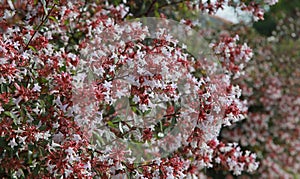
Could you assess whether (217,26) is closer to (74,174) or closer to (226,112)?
(226,112)

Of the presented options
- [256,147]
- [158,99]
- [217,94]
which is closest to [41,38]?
[158,99]

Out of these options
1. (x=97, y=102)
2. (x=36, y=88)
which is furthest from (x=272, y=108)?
(x=36, y=88)

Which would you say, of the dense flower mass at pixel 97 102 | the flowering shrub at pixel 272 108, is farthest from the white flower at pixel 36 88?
the flowering shrub at pixel 272 108

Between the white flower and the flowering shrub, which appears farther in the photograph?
the flowering shrub

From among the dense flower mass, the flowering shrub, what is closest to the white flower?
the dense flower mass

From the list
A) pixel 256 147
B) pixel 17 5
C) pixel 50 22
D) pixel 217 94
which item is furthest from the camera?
pixel 256 147

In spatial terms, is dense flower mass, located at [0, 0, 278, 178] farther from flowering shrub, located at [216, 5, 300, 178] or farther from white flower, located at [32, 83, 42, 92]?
flowering shrub, located at [216, 5, 300, 178]

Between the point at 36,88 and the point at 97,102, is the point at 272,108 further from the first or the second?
the point at 36,88

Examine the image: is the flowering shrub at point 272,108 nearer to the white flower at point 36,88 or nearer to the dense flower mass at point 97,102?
the dense flower mass at point 97,102

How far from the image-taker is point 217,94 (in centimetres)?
208

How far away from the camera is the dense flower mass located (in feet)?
5.81

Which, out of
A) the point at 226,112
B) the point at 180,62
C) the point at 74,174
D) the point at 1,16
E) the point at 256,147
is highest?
the point at 1,16

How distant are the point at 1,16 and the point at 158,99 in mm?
724

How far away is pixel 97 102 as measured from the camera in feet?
5.85
